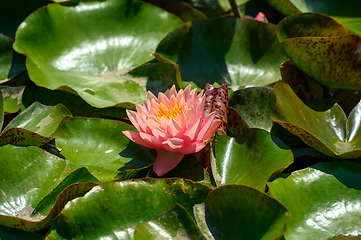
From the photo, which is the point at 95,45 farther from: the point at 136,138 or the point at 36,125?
the point at 136,138

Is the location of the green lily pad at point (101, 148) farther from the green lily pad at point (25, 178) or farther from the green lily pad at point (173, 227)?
the green lily pad at point (173, 227)

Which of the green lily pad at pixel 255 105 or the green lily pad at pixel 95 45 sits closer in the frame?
the green lily pad at pixel 255 105

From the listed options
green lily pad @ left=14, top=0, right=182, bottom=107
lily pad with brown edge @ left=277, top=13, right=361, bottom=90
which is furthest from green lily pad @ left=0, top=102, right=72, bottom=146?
lily pad with brown edge @ left=277, top=13, right=361, bottom=90

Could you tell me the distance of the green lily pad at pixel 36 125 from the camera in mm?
1206

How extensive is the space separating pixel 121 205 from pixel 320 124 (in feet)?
2.90

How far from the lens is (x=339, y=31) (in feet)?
4.74

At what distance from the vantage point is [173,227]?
89 cm

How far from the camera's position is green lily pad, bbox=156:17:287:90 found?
1720 millimetres

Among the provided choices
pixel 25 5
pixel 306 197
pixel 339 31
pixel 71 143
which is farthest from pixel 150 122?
pixel 25 5

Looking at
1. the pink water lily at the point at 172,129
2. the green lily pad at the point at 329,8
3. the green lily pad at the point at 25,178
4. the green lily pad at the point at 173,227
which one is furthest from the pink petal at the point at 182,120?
the green lily pad at the point at 329,8

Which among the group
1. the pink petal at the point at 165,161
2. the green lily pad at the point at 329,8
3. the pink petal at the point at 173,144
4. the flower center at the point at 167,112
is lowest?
the pink petal at the point at 165,161

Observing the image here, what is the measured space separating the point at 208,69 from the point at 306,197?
96cm

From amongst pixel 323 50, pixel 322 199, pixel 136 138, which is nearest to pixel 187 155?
pixel 136 138

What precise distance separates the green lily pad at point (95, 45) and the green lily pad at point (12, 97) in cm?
11
